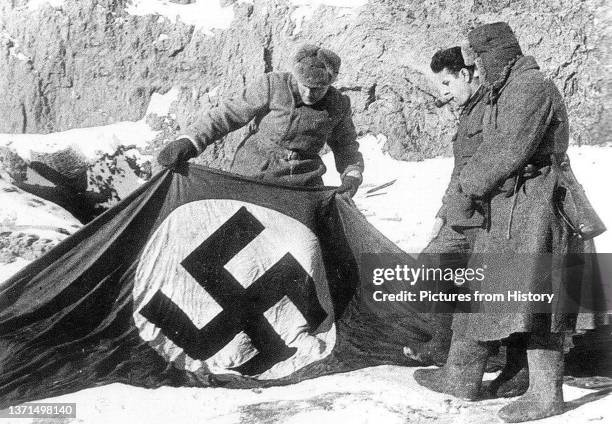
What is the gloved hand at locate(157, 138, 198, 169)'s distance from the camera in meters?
2.89

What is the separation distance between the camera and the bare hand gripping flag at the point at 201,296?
2.73 meters

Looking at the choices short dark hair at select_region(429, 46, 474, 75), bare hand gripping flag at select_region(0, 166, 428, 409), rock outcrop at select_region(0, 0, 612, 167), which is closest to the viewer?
short dark hair at select_region(429, 46, 474, 75)

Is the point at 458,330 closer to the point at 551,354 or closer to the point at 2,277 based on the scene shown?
the point at 551,354

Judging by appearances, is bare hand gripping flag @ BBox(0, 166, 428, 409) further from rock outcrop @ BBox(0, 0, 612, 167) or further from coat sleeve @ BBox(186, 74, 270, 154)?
rock outcrop @ BBox(0, 0, 612, 167)

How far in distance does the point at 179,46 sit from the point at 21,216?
5.74 feet

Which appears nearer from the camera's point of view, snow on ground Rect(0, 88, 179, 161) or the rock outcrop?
snow on ground Rect(0, 88, 179, 161)

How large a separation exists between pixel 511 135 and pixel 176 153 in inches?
48.2

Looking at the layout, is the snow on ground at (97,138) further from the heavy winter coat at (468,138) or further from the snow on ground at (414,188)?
the heavy winter coat at (468,138)

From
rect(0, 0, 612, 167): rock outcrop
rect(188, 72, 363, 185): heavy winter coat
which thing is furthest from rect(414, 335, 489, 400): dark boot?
rect(0, 0, 612, 167): rock outcrop

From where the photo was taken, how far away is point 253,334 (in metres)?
2.90

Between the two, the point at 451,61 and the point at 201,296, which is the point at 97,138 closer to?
the point at 201,296

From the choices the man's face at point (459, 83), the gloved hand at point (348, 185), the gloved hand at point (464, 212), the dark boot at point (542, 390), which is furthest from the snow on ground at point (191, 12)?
the dark boot at point (542, 390)

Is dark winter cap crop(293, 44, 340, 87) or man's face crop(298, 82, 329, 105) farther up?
dark winter cap crop(293, 44, 340, 87)

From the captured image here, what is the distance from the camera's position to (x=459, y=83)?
2.65m
